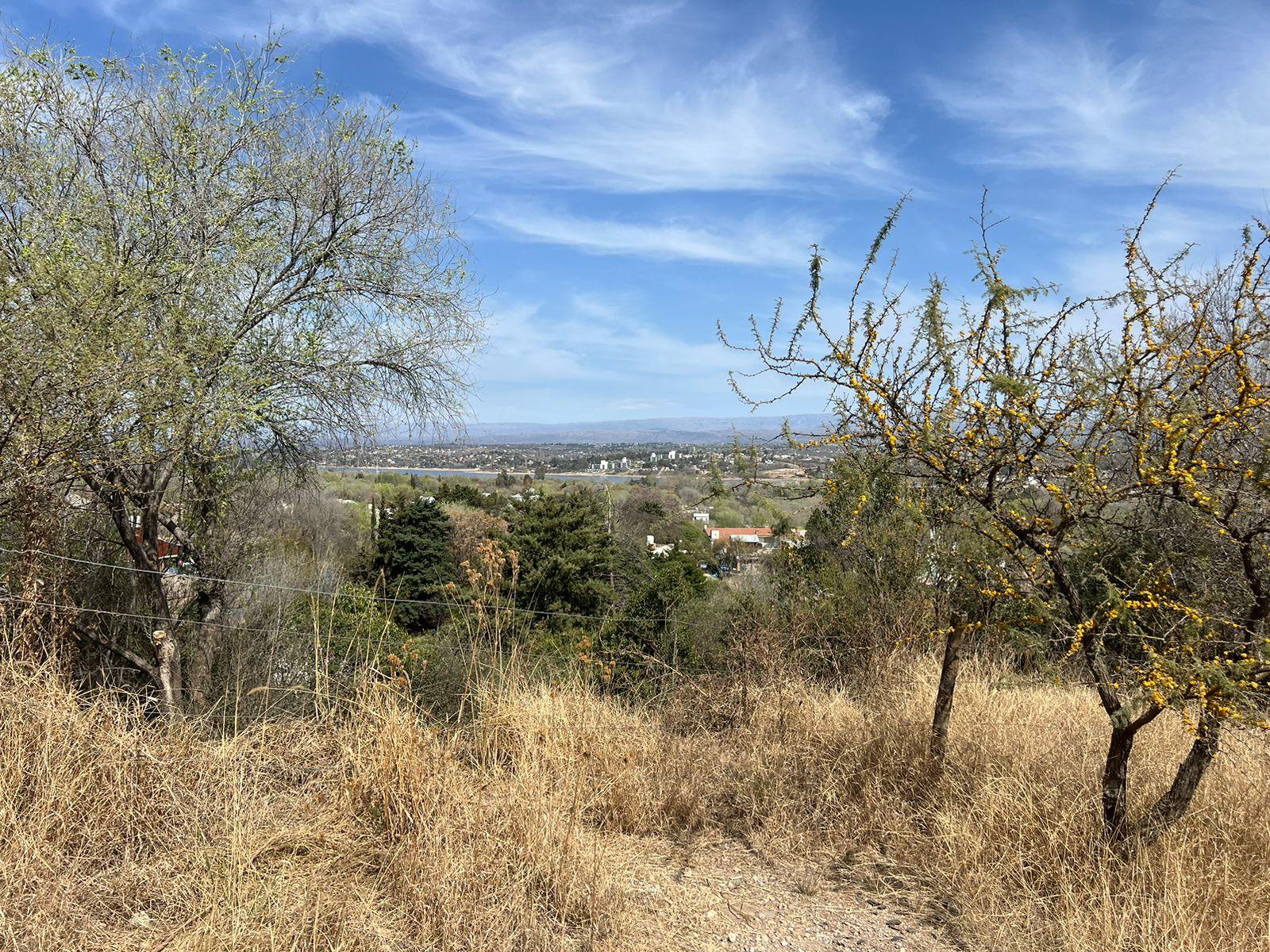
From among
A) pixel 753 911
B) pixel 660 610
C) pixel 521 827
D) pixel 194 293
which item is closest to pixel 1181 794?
pixel 753 911

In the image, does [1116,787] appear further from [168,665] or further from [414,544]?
[414,544]

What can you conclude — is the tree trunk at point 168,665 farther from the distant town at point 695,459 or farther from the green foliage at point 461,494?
the green foliage at point 461,494

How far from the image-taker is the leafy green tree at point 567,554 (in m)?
22.0

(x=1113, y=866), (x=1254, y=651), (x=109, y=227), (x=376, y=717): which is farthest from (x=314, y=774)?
(x=109, y=227)

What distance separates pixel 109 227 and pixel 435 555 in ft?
65.2

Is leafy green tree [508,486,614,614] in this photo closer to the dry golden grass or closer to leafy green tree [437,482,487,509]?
leafy green tree [437,482,487,509]

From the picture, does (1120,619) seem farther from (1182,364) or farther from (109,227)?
(109,227)

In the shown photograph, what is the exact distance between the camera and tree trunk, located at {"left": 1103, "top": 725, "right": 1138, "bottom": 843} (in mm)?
3152

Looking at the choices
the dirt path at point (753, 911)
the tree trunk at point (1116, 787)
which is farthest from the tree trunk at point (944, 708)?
the dirt path at point (753, 911)

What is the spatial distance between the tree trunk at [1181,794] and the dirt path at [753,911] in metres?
0.94

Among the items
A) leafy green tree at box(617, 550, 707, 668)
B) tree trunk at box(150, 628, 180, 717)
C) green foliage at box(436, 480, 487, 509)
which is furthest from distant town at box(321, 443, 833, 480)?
green foliage at box(436, 480, 487, 509)

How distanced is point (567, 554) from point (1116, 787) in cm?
1953

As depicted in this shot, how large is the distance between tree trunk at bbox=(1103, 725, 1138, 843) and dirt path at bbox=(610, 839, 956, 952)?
33.7 inches

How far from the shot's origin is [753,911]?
10.4 feet
